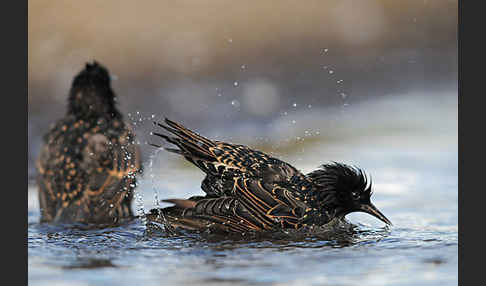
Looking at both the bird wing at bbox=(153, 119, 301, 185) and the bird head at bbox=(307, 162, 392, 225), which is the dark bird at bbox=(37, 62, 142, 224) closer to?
the bird wing at bbox=(153, 119, 301, 185)

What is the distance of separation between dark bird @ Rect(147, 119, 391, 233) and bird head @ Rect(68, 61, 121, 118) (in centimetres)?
191

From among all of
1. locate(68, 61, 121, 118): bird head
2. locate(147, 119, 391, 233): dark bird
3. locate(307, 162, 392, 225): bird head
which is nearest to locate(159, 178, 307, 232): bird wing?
locate(147, 119, 391, 233): dark bird

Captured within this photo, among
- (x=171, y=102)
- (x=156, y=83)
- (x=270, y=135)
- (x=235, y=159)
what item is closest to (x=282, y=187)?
(x=235, y=159)

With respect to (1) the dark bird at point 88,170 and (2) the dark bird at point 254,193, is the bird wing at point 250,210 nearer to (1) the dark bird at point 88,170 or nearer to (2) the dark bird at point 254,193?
(2) the dark bird at point 254,193

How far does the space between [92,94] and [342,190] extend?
344 centimetres

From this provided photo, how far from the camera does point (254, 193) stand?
269 inches

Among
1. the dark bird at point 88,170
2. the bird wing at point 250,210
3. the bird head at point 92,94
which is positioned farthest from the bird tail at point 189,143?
the bird head at point 92,94

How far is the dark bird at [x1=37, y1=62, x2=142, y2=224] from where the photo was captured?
7.89 metres

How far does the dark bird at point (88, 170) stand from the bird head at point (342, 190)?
7.40 ft

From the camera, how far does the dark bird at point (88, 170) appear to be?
789cm

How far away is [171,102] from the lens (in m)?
12.7

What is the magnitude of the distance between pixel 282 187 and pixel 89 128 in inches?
105

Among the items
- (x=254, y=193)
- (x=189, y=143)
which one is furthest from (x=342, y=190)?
(x=189, y=143)

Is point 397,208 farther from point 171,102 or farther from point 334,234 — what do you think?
point 171,102
